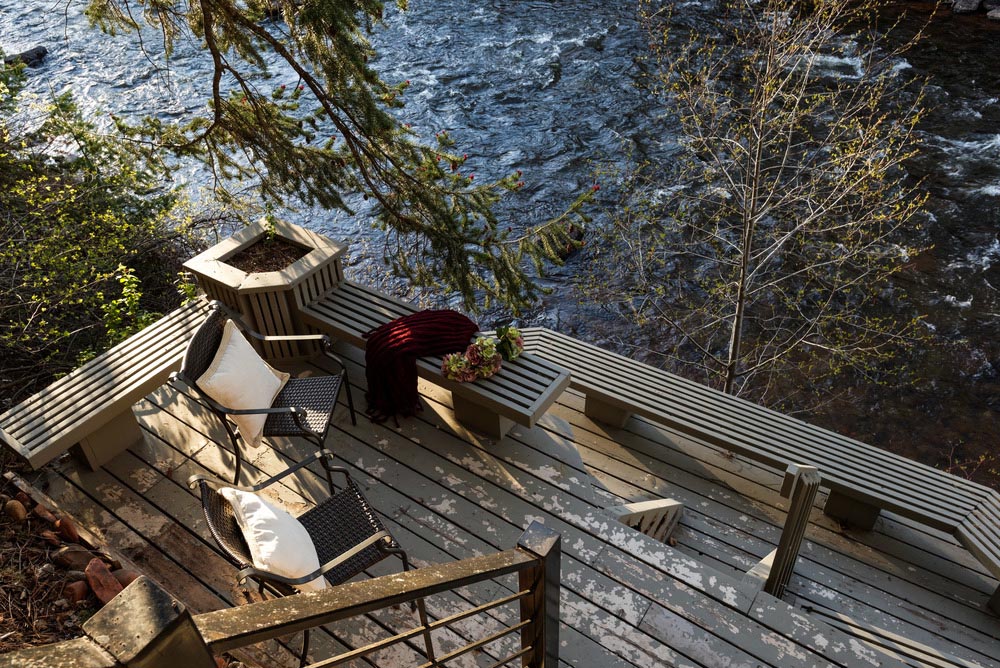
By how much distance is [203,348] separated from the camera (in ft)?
12.4

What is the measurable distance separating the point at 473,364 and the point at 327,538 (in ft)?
4.31

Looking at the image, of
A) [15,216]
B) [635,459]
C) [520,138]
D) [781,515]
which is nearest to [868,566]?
[781,515]

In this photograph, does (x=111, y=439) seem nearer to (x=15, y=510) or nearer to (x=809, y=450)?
(x=15, y=510)

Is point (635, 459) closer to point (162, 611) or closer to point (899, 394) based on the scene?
point (162, 611)

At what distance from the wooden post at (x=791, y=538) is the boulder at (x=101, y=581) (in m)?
3.06

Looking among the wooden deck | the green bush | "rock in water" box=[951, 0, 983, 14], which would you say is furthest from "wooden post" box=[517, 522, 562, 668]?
"rock in water" box=[951, 0, 983, 14]

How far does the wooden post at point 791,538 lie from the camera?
375cm

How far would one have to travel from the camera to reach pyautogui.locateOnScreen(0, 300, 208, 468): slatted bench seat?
12.3 ft

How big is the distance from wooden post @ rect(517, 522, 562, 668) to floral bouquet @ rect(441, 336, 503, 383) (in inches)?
71.4

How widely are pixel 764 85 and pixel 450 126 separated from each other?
586cm

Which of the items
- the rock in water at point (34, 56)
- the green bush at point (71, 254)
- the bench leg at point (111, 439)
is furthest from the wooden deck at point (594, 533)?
the rock in water at point (34, 56)

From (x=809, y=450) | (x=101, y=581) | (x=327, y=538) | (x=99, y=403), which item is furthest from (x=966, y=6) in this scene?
(x=101, y=581)

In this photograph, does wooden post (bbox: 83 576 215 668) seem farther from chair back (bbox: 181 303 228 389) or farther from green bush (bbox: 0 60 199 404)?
green bush (bbox: 0 60 199 404)

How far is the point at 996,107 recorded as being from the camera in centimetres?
1062
